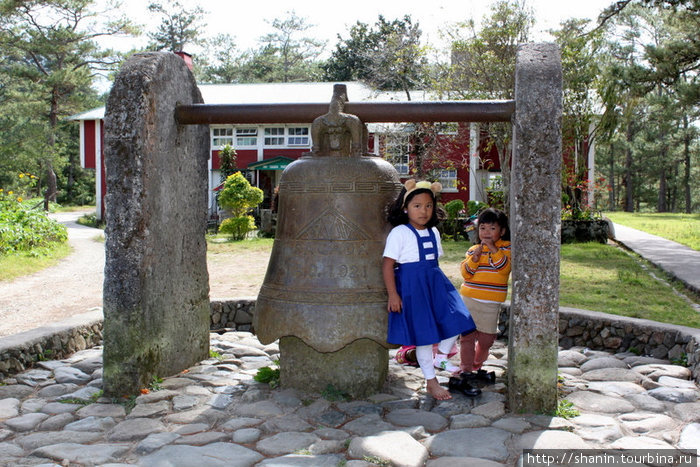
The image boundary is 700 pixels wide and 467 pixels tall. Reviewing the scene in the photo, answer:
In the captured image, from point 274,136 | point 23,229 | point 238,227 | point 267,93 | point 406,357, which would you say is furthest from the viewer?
point 267,93

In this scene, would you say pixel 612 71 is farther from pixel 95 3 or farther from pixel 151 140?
pixel 95 3

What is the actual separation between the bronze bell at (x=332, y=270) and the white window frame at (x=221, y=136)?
23116 mm

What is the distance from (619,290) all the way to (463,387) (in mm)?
5094

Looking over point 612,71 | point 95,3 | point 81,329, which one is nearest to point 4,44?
point 95,3

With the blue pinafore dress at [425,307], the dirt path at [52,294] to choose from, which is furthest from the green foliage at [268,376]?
the dirt path at [52,294]

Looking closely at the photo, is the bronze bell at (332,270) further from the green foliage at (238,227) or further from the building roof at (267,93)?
the building roof at (267,93)

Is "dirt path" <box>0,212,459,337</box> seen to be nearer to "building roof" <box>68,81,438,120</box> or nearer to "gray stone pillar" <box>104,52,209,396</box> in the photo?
"gray stone pillar" <box>104,52,209,396</box>

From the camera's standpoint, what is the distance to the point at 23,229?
13.5 m

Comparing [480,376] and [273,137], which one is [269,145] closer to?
[273,137]

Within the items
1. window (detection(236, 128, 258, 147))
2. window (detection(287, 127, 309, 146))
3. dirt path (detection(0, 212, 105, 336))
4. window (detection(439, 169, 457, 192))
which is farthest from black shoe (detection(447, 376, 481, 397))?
window (detection(236, 128, 258, 147))

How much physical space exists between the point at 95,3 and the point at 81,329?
90.2ft

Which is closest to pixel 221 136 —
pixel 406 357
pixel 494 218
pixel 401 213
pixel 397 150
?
pixel 397 150

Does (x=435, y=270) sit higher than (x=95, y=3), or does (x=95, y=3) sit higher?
(x=95, y=3)

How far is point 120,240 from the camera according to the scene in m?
4.25
